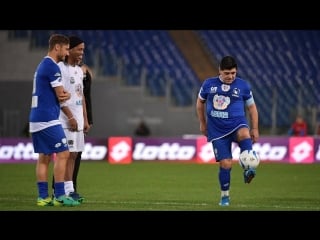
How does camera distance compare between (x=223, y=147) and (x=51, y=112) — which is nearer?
(x=51, y=112)

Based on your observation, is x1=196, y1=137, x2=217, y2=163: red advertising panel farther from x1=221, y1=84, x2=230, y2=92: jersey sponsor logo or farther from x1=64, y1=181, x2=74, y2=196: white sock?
x1=64, y1=181, x2=74, y2=196: white sock

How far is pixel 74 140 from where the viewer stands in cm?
1012

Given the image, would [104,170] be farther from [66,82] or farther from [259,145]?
[66,82]

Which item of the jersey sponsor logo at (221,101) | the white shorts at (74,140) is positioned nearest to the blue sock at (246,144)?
the jersey sponsor logo at (221,101)

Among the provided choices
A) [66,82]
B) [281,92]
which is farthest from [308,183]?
[281,92]

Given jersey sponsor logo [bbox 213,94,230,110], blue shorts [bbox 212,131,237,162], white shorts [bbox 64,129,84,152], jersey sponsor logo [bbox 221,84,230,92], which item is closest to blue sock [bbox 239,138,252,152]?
blue shorts [bbox 212,131,237,162]

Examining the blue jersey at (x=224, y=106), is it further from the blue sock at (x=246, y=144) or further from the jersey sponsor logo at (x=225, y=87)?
the blue sock at (x=246, y=144)

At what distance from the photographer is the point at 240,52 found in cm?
2669

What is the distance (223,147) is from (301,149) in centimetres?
1290

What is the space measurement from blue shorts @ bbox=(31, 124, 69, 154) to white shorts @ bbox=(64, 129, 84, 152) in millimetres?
587

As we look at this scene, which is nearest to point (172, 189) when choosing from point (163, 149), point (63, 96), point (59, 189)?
point (59, 189)

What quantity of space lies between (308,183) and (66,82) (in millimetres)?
5888

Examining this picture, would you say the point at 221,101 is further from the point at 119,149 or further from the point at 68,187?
the point at 119,149

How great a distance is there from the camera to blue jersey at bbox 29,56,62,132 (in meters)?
9.37
